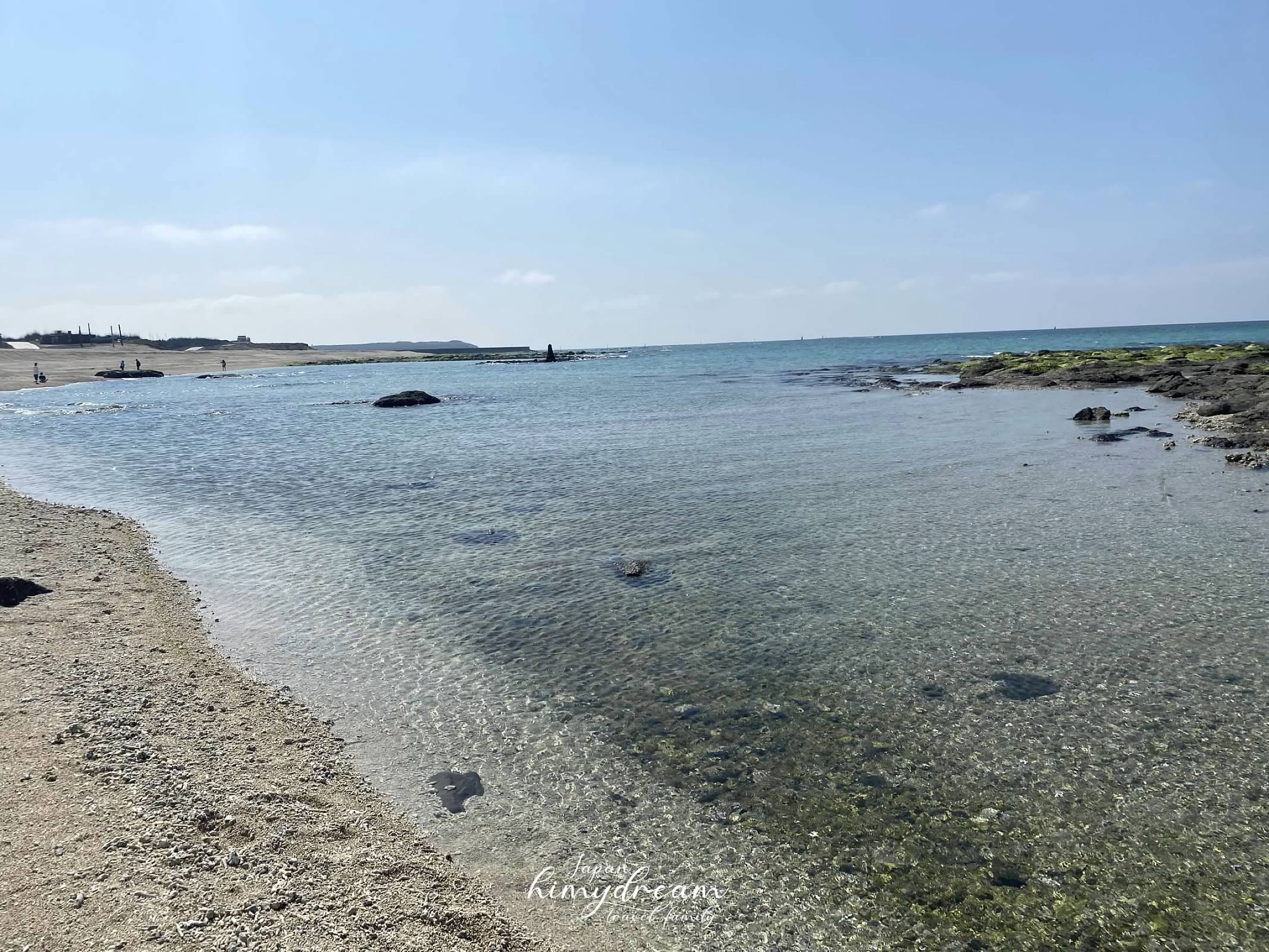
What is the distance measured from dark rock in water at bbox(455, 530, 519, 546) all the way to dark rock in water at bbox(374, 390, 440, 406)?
4444cm

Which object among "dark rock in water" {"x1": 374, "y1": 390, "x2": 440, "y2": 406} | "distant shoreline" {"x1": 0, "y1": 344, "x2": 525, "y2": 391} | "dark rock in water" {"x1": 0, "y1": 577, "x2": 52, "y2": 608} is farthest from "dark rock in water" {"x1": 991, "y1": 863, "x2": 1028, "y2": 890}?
→ "distant shoreline" {"x1": 0, "y1": 344, "x2": 525, "y2": 391}

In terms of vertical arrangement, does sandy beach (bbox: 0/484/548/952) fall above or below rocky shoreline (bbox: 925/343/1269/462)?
below

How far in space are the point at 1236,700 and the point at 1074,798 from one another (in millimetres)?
3703

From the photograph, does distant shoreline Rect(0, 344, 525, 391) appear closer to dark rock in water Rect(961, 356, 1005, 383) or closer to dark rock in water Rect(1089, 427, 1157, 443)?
dark rock in water Rect(961, 356, 1005, 383)

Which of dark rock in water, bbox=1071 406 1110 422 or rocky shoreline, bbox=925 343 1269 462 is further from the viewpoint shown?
dark rock in water, bbox=1071 406 1110 422

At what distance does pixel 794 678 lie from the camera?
10422 mm

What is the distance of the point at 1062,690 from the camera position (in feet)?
32.4

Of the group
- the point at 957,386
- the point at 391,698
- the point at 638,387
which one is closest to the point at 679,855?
the point at 391,698

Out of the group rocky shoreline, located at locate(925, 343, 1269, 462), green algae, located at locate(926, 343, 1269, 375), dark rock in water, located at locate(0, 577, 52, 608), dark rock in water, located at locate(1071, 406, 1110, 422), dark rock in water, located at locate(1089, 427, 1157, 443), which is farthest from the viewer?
green algae, located at locate(926, 343, 1269, 375)

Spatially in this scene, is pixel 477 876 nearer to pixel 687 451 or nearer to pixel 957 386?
pixel 687 451

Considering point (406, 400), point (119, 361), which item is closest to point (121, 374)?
point (119, 361)

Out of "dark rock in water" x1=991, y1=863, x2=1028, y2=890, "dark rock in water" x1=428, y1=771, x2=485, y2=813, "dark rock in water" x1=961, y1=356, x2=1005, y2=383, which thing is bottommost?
"dark rock in water" x1=991, y1=863, x2=1028, y2=890

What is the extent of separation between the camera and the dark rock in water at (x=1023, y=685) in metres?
9.83

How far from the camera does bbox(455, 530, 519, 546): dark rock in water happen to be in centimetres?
1795
